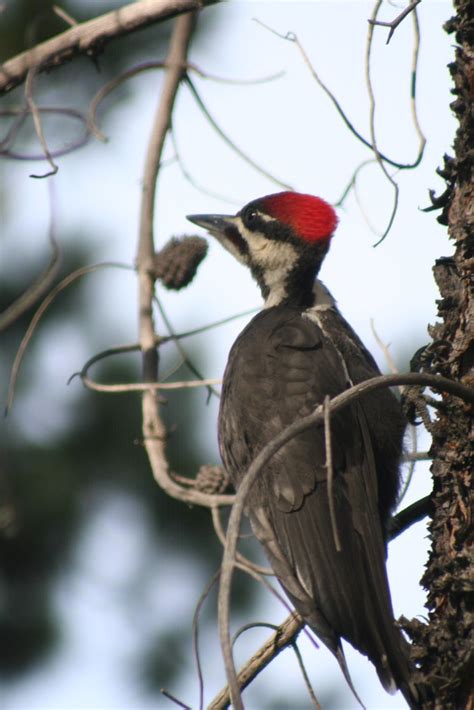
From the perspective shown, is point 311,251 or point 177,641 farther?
point 177,641

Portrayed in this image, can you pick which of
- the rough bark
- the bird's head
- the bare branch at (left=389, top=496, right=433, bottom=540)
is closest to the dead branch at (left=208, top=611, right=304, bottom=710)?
the rough bark

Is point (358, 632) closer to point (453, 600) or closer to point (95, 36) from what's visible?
point (453, 600)

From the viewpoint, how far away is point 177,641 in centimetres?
593

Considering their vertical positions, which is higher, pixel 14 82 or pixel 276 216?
pixel 14 82

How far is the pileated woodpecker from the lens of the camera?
276 centimetres

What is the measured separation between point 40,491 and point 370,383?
4282 millimetres

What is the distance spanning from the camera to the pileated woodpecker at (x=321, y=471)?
2.76m

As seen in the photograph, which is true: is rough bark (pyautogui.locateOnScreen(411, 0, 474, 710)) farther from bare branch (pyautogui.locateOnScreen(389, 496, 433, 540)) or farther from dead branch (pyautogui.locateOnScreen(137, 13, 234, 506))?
dead branch (pyautogui.locateOnScreen(137, 13, 234, 506))

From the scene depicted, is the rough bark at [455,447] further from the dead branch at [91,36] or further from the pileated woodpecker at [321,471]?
the dead branch at [91,36]

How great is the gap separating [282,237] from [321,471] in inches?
42.6

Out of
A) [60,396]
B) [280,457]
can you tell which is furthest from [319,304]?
[60,396]

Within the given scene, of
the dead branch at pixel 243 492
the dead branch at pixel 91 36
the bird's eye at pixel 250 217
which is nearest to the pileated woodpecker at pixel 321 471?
the bird's eye at pixel 250 217

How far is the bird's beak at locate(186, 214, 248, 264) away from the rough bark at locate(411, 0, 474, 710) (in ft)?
4.26

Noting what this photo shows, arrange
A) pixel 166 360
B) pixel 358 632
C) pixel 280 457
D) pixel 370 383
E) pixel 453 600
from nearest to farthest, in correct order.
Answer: pixel 370 383 → pixel 453 600 → pixel 358 632 → pixel 280 457 → pixel 166 360
